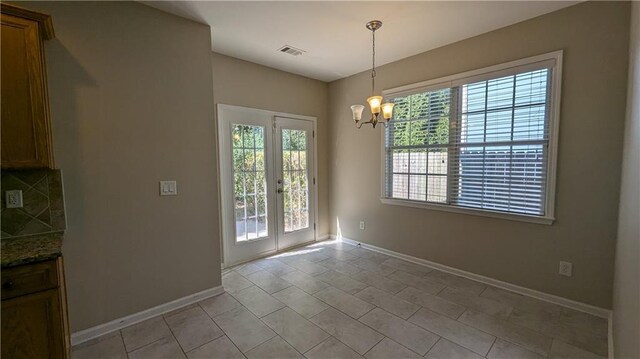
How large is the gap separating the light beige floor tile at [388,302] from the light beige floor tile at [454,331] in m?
0.08

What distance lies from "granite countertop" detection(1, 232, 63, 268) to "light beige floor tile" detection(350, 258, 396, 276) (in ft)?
9.42

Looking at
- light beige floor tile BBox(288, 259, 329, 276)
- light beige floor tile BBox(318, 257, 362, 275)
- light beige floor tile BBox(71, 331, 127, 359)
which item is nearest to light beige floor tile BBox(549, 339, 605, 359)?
light beige floor tile BBox(318, 257, 362, 275)

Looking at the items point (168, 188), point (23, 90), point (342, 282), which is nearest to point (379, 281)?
point (342, 282)

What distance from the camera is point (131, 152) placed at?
7.38 ft

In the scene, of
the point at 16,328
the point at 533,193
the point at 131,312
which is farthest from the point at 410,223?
the point at 16,328

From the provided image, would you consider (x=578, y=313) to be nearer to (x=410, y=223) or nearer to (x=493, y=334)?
(x=493, y=334)

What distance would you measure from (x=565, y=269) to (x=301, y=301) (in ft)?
8.04

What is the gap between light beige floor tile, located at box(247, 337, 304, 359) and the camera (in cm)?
189

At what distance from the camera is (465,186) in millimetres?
3043

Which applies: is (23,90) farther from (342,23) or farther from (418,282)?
(418,282)

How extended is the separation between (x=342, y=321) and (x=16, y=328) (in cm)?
202

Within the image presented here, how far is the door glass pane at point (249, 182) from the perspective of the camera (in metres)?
3.53

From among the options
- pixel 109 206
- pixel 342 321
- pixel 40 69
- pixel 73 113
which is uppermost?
pixel 40 69

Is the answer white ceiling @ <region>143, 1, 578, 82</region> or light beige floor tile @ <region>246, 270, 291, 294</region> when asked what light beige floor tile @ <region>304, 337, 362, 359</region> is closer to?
light beige floor tile @ <region>246, 270, 291, 294</region>
